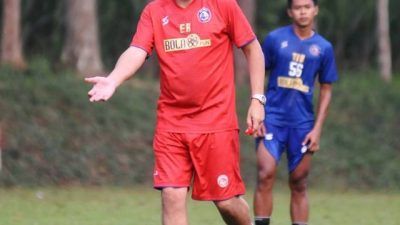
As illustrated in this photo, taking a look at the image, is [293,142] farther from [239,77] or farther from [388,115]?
[239,77]

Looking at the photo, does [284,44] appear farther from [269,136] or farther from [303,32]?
[269,136]

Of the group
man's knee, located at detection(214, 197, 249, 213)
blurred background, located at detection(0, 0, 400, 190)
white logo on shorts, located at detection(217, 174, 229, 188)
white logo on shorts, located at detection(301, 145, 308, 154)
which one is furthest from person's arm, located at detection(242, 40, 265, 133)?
blurred background, located at detection(0, 0, 400, 190)

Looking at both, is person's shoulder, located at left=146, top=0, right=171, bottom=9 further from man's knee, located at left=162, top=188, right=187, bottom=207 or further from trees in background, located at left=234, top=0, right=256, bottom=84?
trees in background, located at left=234, top=0, right=256, bottom=84

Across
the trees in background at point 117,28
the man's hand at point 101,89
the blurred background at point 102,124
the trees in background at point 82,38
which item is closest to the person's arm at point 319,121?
the man's hand at point 101,89

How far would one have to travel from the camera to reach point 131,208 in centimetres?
1445

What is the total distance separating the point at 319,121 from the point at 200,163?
2.39 metres

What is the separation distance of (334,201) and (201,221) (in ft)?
13.8

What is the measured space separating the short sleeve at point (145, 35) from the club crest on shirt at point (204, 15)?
0.35m

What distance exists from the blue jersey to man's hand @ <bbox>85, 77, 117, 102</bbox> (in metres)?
2.96

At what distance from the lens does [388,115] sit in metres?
23.1

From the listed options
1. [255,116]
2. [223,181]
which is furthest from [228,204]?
[255,116]

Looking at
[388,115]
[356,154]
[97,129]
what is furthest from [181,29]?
[388,115]

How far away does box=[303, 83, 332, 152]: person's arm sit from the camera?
33.6 ft

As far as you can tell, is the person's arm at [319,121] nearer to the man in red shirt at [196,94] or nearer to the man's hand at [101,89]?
the man in red shirt at [196,94]
